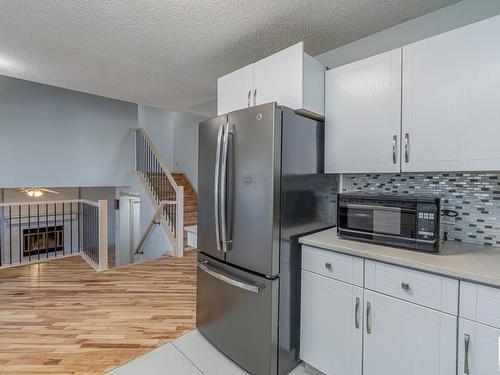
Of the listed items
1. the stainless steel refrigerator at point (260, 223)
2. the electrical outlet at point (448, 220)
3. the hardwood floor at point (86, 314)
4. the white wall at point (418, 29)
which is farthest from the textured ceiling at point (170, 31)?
the hardwood floor at point (86, 314)

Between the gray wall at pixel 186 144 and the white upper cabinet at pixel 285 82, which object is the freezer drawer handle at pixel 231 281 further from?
the gray wall at pixel 186 144

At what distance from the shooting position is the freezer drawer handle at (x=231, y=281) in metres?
1.68

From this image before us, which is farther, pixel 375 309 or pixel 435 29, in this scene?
pixel 435 29

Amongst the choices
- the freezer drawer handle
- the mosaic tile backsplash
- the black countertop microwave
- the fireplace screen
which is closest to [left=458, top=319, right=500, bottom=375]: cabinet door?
the black countertop microwave

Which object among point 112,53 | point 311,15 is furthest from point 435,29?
point 112,53

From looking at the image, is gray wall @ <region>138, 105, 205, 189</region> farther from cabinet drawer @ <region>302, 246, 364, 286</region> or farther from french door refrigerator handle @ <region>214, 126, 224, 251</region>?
cabinet drawer @ <region>302, 246, 364, 286</region>

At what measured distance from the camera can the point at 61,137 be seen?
4902mm

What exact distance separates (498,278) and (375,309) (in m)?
0.57

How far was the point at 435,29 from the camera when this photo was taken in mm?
1852

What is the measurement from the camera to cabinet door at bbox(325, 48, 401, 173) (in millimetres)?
1679

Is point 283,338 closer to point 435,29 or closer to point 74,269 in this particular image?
point 435,29

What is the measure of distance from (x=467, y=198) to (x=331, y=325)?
115cm

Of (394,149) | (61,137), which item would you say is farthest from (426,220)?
(61,137)

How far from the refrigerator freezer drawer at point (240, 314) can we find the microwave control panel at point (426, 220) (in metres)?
0.87
